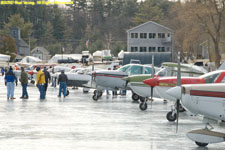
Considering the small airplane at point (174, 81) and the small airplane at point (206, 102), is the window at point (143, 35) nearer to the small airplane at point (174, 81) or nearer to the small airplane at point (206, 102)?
the small airplane at point (174, 81)

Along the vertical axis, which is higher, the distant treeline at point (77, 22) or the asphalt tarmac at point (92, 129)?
the distant treeline at point (77, 22)

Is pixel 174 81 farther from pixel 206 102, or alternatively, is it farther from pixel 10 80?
pixel 10 80

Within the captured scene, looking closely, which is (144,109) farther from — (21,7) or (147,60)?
(21,7)

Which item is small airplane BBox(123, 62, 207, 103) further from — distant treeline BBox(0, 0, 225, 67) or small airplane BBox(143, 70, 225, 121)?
distant treeline BBox(0, 0, 225, 67)

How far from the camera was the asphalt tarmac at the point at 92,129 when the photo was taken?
38.4 ft

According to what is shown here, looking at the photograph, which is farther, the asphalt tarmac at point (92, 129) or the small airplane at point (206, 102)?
the asphalt tarmac at point (92, 129)

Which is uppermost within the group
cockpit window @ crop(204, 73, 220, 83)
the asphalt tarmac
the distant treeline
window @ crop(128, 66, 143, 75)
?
the distant treeline

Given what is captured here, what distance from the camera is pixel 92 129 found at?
1452 centimetres

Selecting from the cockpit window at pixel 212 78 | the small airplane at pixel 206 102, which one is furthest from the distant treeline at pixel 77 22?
the small airplane at pixel 206 102

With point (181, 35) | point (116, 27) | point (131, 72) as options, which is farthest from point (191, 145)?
point (116, 27)

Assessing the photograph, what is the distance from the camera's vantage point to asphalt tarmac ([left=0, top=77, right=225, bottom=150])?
11695mm

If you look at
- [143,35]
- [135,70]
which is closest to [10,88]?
[135,70]

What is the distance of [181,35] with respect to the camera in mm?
104000

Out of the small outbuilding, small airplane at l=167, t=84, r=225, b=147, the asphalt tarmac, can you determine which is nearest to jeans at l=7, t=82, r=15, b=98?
the asphalt tarmac
